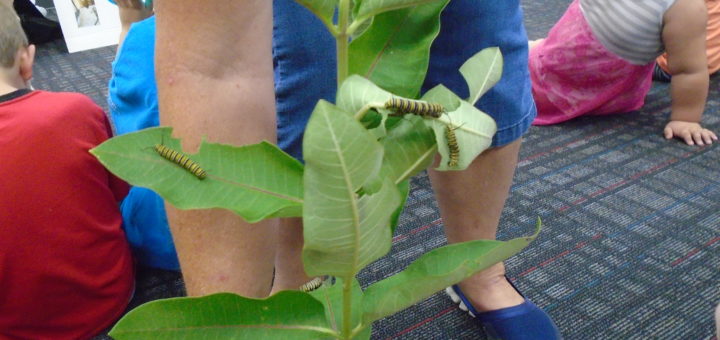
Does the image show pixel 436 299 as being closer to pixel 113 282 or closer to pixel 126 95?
pixel 113 282

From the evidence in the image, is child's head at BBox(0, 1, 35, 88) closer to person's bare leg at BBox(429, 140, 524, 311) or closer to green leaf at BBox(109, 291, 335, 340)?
person's bare leg at BBox(429, 140, 524, 311)

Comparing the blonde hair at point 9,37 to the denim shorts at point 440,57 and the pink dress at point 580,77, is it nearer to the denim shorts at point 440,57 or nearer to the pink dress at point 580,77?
the denim shorts at point 440,57

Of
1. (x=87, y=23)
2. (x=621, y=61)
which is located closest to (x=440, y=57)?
(x=621, y=61)

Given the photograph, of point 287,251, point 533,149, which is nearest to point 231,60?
point 287,251

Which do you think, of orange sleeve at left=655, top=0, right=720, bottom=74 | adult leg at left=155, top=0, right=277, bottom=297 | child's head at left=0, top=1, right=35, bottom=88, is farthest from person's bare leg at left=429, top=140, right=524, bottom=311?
orange sleeve at left=655, top=0, right=720, bottom=74

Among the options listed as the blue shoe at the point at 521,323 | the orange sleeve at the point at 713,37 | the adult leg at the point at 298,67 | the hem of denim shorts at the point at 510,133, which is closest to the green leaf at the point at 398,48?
the adult leg at the point at 298,67

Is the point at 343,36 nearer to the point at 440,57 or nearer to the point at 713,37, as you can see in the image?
the point at 440,57
